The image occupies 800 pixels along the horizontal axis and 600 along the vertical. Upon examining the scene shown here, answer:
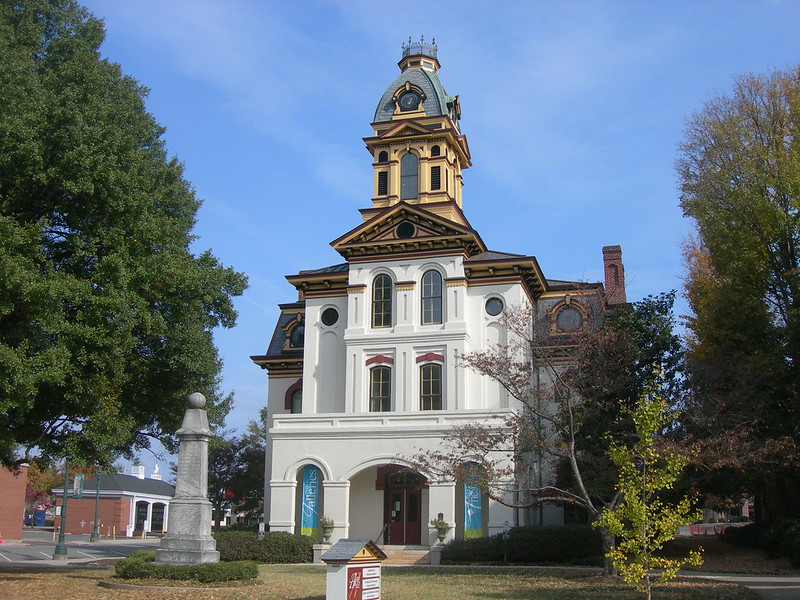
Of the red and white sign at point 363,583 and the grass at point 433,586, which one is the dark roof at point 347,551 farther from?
the grass at point 433,586

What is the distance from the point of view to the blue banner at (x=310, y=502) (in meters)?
32.7

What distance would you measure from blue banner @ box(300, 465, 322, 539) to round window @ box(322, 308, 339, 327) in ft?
23.5

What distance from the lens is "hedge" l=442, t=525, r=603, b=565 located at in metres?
27.9

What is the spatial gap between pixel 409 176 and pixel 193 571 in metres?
26.6

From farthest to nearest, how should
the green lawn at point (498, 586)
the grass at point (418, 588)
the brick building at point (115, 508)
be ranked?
the brick building at point (115, 508) < the green lawn at point (498, 586) < the grass at point (418, 588)

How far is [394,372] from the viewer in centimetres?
3525

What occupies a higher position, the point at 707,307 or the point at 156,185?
the point at 156,185

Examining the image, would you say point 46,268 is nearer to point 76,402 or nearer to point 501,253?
point 76,402

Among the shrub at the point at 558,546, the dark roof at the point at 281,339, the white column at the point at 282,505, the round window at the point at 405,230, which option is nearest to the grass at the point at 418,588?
the shrub at the point at 558,546

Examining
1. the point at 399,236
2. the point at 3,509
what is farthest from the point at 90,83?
the point at 3,509

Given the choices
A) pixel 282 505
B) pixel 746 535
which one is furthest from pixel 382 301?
pixel 746 535

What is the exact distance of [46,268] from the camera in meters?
20.4

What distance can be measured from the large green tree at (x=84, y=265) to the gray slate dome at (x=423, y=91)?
2032cm

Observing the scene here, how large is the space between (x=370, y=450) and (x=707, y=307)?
1374 centimetres
